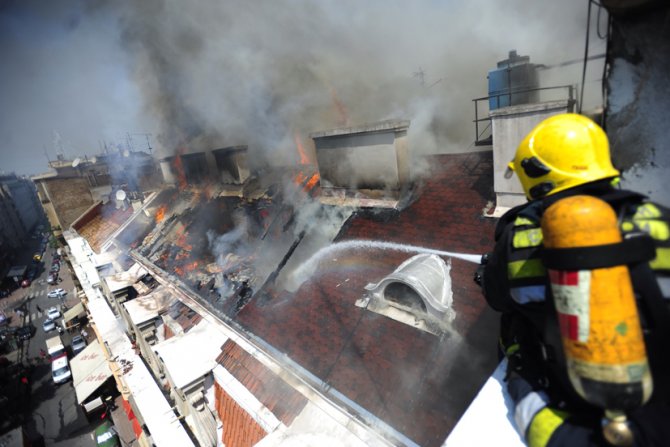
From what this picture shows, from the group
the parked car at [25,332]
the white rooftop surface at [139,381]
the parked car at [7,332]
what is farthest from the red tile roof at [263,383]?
the parked car at [7,332]

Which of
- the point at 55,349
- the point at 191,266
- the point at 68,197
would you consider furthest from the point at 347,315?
the point at 68,197

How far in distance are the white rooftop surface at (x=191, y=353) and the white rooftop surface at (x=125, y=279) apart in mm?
6733

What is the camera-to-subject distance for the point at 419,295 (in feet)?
14.9

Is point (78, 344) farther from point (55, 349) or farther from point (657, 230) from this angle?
point (657, 230)

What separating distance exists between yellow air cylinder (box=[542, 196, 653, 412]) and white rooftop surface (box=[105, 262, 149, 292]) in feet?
43.5

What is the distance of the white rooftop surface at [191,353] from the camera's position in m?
5.60

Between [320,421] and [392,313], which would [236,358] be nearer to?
[320,421]

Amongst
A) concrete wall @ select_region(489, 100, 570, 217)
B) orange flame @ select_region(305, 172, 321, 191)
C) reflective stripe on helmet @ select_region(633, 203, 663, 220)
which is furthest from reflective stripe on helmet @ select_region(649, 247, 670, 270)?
orange flame @ select_region(305, 172, 321, 191)

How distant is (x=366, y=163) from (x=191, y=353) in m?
5.31

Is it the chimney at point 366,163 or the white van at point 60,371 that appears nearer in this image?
the chimney at point 366,163

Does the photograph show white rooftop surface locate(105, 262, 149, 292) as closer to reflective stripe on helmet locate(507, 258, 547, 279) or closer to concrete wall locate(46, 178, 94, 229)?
reflective stripe on helmet locate(507, 258, 547, 279)

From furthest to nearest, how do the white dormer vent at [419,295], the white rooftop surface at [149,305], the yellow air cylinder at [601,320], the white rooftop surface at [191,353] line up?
1. the white rooftop surface at [149,305]
2. the white rooftop surface at [191,353]
3. the white dormer vent at [419,295]
4. the yellow air cylinder at [601,320]

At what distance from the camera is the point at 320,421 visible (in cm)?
388

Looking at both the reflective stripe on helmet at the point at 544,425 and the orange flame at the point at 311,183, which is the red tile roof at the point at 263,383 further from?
the orange flame at the point at 311,183
